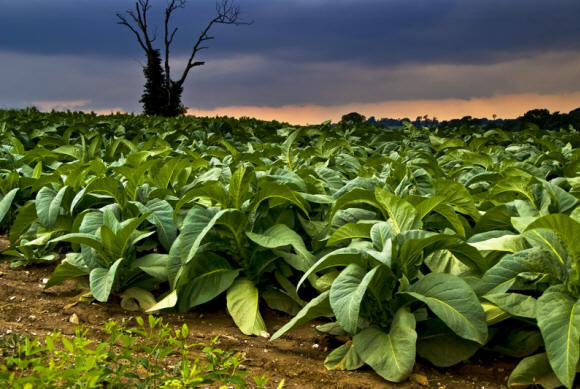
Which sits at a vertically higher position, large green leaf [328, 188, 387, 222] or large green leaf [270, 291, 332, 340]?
large green leaf [328, 188, 387, 222]

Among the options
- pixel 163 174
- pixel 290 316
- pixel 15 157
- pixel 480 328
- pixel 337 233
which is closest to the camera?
pixel 480 328

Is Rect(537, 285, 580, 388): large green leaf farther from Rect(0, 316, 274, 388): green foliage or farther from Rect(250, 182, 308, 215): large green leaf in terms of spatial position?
Rect(250, 182, 308, 215): large green leaf

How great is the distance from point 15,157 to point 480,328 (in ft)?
15.6

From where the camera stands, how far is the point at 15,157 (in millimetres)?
5168

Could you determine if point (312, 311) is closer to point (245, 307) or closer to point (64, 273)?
point (245, 307)

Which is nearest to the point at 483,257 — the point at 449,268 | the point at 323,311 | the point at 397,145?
the point at 449,268

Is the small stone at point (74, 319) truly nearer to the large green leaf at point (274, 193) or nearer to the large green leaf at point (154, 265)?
the large green leaf at point (154, 265)

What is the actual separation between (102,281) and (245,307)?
834 millimetres

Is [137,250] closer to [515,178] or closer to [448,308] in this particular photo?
[448,308]

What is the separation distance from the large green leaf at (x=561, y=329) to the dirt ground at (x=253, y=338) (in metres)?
0.31

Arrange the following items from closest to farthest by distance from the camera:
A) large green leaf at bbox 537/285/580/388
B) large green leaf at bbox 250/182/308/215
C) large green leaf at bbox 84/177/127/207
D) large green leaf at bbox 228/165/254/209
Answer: large green leaf at bbox 537/285/580/388
large green leaf at bbox 250/182/308/215
large green leaf at bbox 228/165/254/209
large green leaf at bbox 84/177/127/207

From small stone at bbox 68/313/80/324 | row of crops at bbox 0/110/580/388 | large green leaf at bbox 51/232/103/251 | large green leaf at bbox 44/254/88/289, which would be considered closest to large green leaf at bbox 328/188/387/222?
row of crops at bbox 0/110/580/388

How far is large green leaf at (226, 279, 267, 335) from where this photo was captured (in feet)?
8.79

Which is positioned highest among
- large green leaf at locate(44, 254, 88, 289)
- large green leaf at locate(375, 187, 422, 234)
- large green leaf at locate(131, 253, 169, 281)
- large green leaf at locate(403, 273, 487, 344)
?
large green leaf at locate(375, 187, 422, 234)
